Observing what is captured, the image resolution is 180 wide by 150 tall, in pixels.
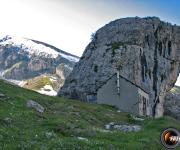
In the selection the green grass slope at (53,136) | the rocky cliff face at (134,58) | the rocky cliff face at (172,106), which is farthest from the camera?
the rocky cliff face at (172,106)

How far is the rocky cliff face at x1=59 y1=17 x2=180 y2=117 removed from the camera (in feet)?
386

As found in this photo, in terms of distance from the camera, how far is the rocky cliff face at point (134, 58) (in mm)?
117750

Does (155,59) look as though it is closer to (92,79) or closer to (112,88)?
(92,79)

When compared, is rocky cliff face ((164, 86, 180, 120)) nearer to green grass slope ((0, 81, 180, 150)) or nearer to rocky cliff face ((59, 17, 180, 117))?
rocky cliff face ((59, 17, 180, 117))

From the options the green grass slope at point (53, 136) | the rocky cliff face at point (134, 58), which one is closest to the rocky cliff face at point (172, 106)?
the rocky cliff face at point (134, 58)

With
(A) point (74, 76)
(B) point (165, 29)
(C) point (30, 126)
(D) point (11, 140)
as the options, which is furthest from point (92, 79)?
(D) point (11, 140)

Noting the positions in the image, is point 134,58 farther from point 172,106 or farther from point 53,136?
point 53,136

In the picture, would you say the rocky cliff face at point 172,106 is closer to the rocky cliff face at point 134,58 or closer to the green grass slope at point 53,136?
the rocky cliff face at point 134,58

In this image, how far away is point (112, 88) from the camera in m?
83.9

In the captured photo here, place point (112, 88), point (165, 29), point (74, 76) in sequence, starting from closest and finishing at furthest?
1. point (112, 88)
2. point (74, 76)
3. point (165, 29)

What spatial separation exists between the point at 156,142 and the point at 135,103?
53.6m

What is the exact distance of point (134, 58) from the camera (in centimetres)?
12188

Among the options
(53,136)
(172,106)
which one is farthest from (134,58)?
(53,136)

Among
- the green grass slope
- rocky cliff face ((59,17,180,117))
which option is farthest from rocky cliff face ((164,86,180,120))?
the green grass slope
